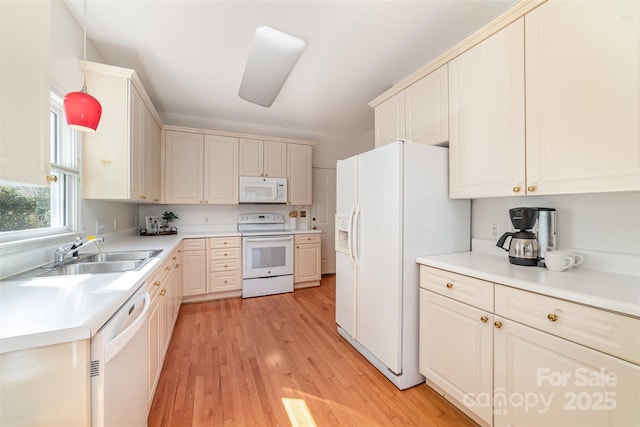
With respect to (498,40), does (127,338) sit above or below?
below

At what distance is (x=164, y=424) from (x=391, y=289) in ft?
5.43

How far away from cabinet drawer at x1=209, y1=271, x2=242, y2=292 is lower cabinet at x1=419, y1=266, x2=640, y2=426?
8.67 feet

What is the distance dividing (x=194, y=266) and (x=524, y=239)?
11.5 ft

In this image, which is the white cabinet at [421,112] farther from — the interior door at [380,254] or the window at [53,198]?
the window at [53,198]

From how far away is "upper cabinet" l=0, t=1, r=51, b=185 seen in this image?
85 cm

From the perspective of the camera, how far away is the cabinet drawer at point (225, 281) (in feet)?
11.2

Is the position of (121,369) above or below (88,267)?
below

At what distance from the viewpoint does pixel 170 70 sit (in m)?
2.52

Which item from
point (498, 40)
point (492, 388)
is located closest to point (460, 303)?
point (492, 388)

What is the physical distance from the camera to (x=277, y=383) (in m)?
1.82

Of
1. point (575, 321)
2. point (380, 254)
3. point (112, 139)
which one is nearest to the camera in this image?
point (575, 321)

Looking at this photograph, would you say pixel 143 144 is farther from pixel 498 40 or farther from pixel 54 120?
pixel 498 40

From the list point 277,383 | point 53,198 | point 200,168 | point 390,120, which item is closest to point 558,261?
point 390,120

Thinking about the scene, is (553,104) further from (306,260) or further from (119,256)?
(306,260)
